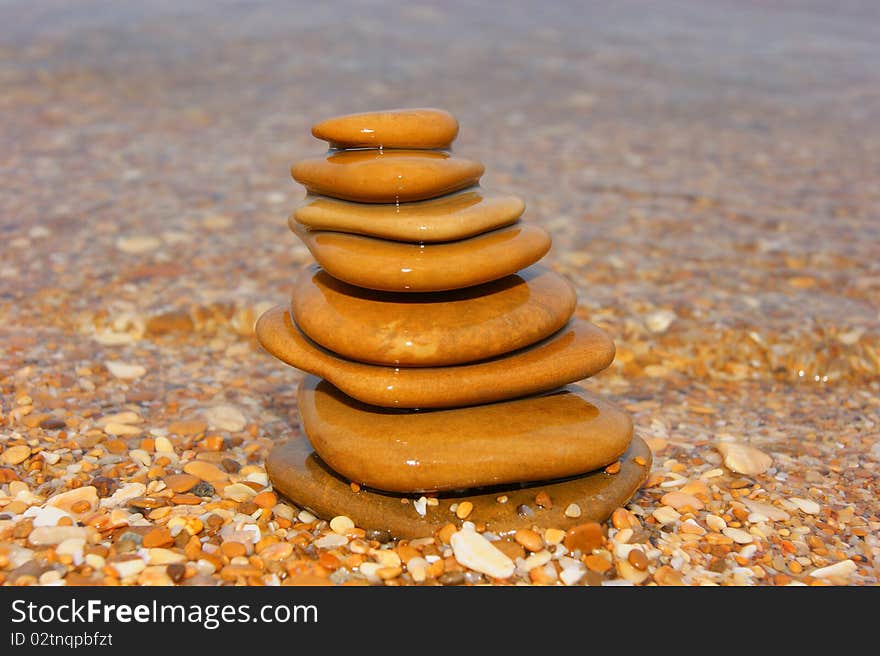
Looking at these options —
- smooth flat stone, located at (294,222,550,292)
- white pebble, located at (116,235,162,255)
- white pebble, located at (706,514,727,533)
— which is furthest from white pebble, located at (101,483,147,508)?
white pebble, located at (116,235,162,255)

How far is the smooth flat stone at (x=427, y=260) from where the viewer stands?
3307 millimetres

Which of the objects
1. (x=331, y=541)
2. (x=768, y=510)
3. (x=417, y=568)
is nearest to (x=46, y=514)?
(x=331, y=541)

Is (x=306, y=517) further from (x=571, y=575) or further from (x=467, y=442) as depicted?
(x=571, y=575)

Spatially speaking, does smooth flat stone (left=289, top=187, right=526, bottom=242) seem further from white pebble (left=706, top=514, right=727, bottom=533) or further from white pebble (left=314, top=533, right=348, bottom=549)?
white pebble (left=706, top=514, right=727, bottom=533)

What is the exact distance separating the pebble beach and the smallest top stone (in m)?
1.40

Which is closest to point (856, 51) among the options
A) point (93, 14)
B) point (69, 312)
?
point (93, 14)

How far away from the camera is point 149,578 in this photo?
295 centimetres

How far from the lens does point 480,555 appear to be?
313cm

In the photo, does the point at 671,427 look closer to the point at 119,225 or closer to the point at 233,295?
the point at 233,295

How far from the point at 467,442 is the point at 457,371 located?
0.89 feet

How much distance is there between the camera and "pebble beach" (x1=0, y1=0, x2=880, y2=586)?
10.6ft

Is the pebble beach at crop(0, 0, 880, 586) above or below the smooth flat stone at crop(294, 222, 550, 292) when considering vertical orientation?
below

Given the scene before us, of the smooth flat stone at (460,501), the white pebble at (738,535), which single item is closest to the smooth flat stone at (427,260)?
the smooth flat stone at (460,501)

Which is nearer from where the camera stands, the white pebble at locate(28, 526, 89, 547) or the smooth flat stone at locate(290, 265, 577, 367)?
the white pebble at locate(28, 526, 89, 547)
